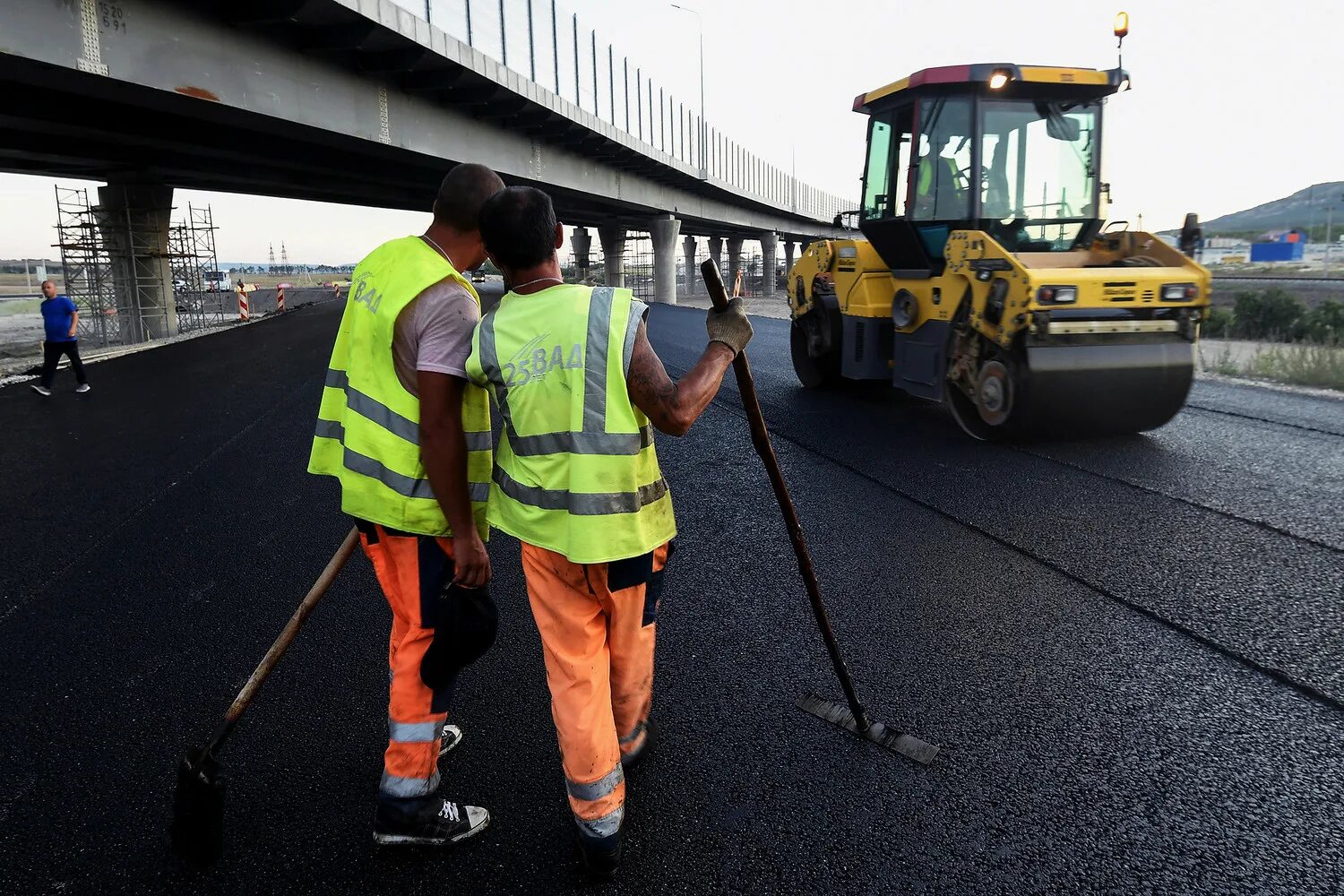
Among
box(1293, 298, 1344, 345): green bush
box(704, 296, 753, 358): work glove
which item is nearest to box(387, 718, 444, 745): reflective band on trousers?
box(704, 296, 753, 358): work glove

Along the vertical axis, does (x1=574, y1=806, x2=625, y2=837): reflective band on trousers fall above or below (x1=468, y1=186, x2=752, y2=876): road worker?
below

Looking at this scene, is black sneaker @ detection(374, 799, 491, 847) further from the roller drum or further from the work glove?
the roller drum

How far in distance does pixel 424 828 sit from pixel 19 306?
1881 inches

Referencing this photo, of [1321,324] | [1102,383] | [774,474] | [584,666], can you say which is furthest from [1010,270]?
[1321,324]

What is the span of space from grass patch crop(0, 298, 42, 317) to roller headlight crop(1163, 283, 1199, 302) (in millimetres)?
40260

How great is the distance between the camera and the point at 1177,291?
7.04 m

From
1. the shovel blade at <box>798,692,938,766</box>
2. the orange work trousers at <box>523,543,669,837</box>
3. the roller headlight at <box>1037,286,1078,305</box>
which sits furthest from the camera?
the roller headlight at <box>1037,286,1078,305</box>

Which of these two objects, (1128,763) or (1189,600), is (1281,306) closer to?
(1189,600)

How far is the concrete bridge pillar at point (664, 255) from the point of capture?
129 feet

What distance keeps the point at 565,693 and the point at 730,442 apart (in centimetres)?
603

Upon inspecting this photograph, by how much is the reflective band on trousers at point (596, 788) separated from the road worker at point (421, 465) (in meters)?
0.47

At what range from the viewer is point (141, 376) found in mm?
14141

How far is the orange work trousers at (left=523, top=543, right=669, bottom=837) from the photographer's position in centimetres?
232

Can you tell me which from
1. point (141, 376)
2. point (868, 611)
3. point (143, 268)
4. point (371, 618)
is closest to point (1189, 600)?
point (868, 611)
